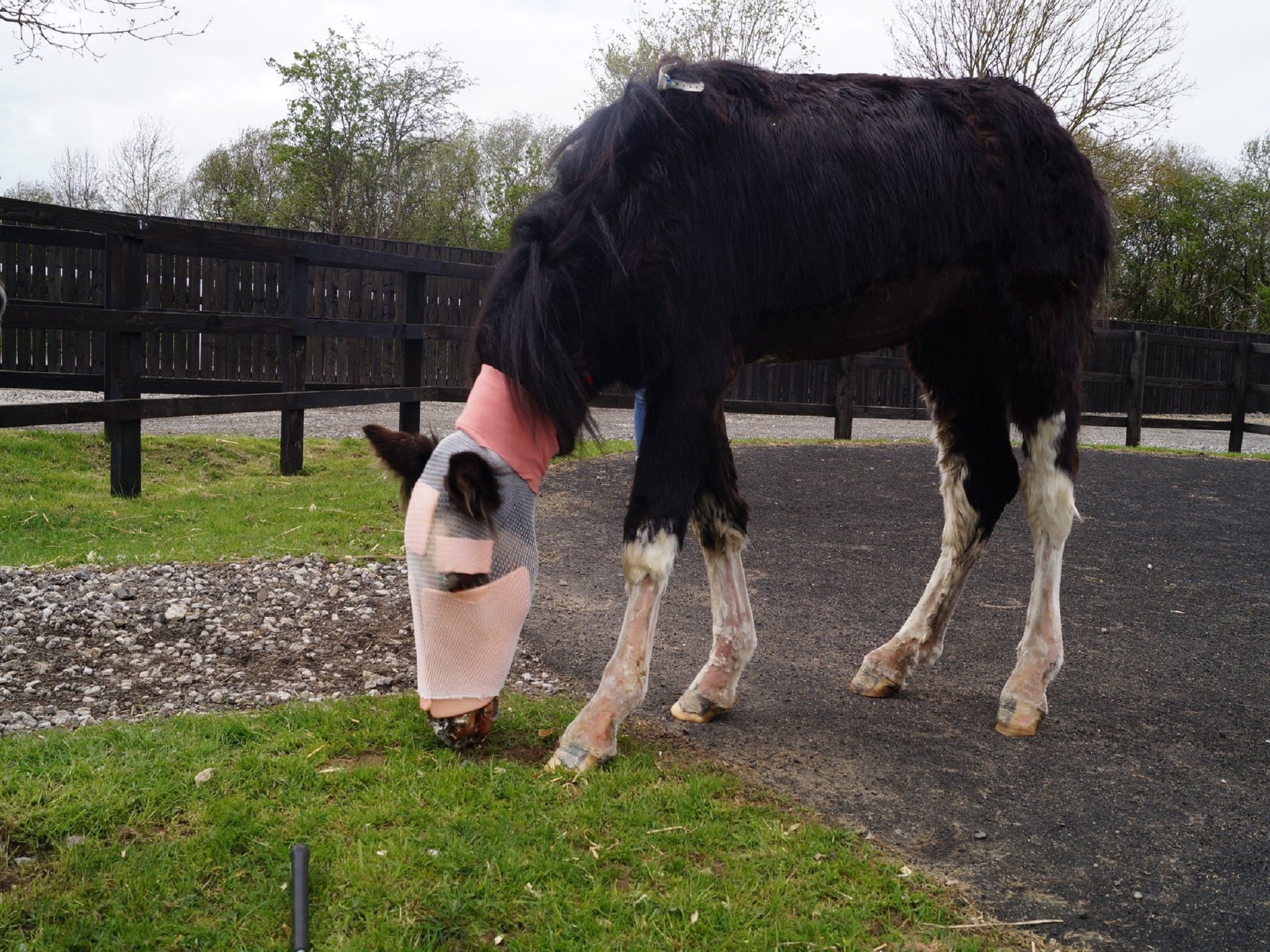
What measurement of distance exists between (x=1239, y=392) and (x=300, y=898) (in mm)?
15887

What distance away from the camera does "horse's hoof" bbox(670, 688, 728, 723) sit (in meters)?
3.34

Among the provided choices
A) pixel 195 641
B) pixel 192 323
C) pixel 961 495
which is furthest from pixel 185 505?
pixel 961 495

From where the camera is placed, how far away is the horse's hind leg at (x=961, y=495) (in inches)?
147

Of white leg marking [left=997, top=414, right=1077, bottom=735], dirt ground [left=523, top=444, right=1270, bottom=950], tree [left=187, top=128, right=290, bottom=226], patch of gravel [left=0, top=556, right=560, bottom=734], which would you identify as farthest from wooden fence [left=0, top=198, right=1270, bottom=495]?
tree [left=187, top=128, right=290, bottom=226]

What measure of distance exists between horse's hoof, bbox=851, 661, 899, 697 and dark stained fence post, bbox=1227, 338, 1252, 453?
13.2 m

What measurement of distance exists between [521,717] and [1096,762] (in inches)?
72.3

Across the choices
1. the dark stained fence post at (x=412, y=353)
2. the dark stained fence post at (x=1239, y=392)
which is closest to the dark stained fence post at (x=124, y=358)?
the dark stained fence post at (x=412, y=353)

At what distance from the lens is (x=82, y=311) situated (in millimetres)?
6582

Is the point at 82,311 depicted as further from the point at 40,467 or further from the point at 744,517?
the point at 744,517

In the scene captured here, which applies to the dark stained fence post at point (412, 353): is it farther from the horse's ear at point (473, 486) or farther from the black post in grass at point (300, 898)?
the black post in grass at point (300, 898)

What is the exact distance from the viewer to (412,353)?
9.51 m

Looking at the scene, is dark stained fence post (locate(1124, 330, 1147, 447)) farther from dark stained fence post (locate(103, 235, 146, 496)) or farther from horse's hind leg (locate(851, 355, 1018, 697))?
dark stained fence post (locate(103, 235, 146, 496))

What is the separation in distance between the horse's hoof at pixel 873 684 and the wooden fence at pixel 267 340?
1.86 meters

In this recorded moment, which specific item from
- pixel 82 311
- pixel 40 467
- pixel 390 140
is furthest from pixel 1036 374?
pixel 390 140
